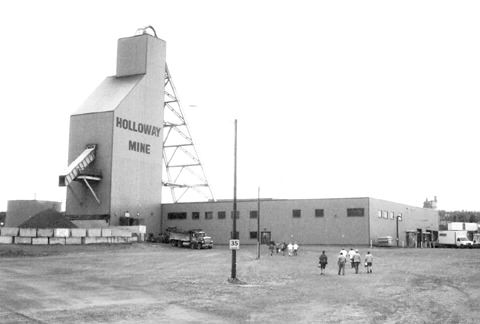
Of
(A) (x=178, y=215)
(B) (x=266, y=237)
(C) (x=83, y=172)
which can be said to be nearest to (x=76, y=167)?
(C) (x=83, y=172)

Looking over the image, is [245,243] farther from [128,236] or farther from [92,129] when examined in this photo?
[92,129]

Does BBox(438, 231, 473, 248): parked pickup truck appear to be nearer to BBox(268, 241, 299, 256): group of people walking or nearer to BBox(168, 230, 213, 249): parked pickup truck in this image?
BBox(268, 241, 299, 256): group of people walking

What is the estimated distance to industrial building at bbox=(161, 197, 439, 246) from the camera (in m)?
78.2

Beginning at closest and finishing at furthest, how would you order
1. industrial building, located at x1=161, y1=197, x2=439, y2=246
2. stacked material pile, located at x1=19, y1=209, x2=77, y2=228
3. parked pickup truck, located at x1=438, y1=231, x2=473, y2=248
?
stacked material pile, located at x1=19, y1=209, x2=77, y2=228 < industrial building, located at x1=161, y1=197, x2=439, y2=246 < parked pickup truck, located at x1=438, y1=231, x2=473, y2=248

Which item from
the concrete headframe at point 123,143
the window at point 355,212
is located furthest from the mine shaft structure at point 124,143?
the window at point 355,212

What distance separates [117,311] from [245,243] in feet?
216

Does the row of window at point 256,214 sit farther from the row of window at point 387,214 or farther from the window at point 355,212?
the row of window at point 387,214

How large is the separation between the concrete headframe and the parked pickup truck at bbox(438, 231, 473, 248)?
44675 millimetres

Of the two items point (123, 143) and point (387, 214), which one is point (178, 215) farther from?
point (387, 214)

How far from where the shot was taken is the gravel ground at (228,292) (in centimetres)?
2098

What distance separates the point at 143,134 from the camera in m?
88.2

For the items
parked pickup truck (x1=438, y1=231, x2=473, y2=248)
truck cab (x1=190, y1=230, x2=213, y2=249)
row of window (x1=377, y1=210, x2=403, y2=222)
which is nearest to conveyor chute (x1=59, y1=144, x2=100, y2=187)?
truck cab (x1=190, y1=230, x2=213, y2=249)

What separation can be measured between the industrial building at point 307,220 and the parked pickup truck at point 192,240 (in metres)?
13.2

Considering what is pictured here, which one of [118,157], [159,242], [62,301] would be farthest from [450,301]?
[118,157]
